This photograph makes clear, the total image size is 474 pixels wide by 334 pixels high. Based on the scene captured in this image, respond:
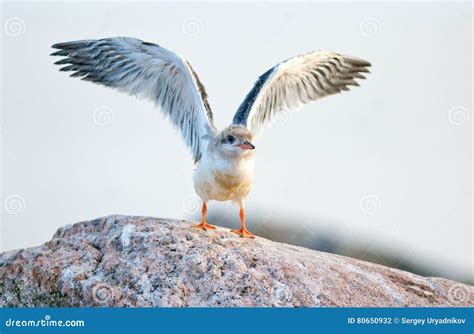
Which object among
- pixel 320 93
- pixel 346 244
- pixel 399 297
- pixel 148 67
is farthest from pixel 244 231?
pixel 346 244

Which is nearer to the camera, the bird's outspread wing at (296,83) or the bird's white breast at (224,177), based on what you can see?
the bird's white breast at (224,177)

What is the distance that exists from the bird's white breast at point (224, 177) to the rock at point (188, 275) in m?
0.55

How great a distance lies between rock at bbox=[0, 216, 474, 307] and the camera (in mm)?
7125

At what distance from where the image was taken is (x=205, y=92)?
377 inches

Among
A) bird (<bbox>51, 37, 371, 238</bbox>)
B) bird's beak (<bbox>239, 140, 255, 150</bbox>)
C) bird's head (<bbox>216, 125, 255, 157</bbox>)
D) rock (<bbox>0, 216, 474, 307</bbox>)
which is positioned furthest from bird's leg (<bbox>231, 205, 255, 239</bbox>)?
bird's beak (<bbox>239, 140, 255, 150</bbox>)

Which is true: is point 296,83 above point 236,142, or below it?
above

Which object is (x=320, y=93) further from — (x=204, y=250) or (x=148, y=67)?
(x=204, y=250)

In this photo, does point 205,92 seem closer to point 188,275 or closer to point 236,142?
point 236,142

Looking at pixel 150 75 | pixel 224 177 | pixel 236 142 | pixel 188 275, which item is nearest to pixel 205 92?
pixel 150 75

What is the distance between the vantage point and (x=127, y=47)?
9.88 meters

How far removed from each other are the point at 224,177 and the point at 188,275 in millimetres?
1617

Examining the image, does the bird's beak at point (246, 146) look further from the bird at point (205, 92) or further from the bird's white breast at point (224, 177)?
the bird's white breast at point (224, 177)

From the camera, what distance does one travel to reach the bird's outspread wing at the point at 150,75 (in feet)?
31.2

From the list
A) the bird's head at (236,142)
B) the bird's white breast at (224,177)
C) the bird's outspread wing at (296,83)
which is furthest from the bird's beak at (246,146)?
→ the bird's outspread wing at (296,83)
